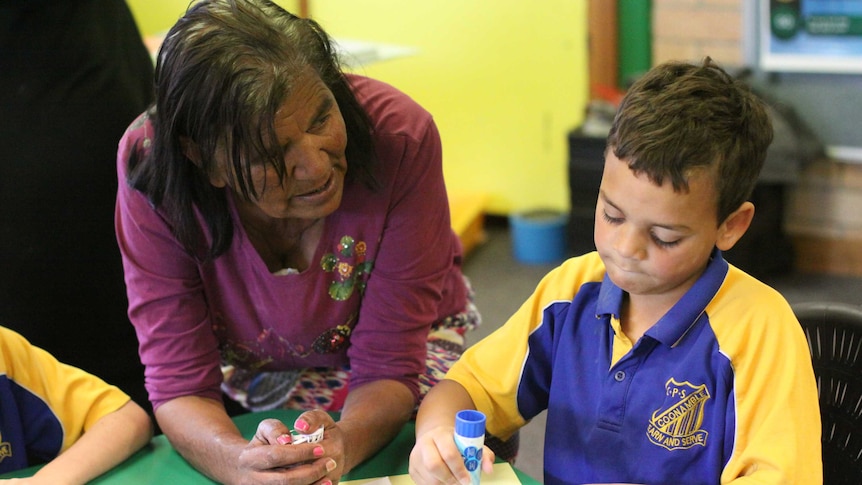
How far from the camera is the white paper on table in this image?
4.16 ft

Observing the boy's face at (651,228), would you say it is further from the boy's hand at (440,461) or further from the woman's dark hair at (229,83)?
the woman's dark hair at (229,83)

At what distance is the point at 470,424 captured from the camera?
1.16 metres

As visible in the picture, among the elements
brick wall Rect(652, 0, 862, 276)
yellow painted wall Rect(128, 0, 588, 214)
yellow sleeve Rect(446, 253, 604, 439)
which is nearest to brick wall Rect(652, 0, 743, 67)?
brick wall Rect(652, 0, 862, 276)

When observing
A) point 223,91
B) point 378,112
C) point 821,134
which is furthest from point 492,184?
point 223,91

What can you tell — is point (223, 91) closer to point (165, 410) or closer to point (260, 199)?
point (260, 199)

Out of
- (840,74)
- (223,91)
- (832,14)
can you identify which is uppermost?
(223,91)

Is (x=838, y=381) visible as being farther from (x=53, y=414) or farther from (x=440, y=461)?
(x=53, y=414)

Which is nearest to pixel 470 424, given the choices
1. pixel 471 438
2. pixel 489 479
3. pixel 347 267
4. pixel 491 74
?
pixel 471 438

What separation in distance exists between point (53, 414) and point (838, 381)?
3.83 feet

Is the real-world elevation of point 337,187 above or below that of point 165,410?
above

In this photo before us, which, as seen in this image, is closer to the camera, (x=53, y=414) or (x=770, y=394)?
(x=770, y=394)

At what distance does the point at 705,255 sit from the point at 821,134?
2.52 m

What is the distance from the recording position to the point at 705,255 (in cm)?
119

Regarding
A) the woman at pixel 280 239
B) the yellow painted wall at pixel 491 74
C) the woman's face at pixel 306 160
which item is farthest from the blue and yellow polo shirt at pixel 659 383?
the yellow painted wall at pixel 491 74
